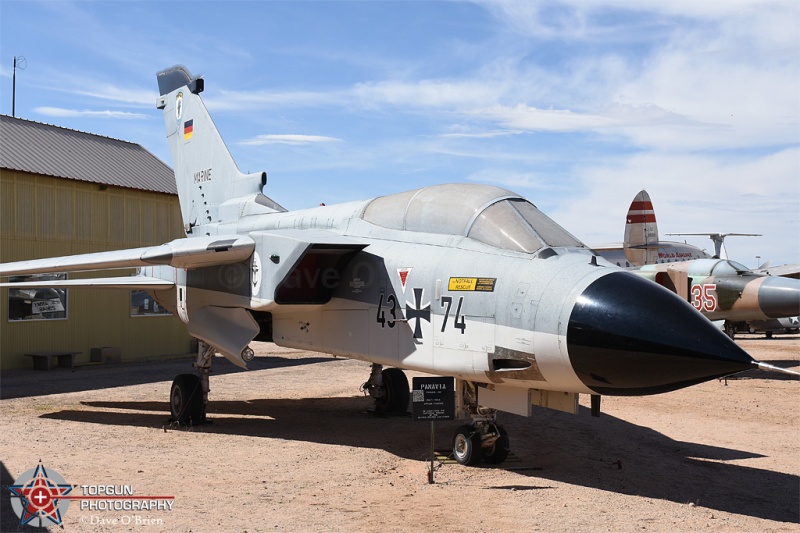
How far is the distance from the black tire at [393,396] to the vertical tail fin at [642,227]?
13.1 m

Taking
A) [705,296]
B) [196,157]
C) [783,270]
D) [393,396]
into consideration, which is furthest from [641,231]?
[196,157]

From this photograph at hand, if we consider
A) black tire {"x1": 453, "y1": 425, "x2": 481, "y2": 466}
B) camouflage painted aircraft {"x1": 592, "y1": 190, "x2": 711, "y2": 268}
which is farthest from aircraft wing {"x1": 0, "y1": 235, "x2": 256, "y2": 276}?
camouflage painted aircraft {"x1": 592, "y1": 190, "x2": 711, "y2": 268}

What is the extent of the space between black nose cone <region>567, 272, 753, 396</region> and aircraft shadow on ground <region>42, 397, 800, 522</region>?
1570 mm

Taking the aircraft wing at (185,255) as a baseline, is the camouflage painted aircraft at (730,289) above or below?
below

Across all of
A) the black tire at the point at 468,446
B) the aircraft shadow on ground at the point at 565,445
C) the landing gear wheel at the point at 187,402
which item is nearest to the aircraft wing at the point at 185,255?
the landing gear wheel at the point at 187,402

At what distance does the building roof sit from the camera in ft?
64.1

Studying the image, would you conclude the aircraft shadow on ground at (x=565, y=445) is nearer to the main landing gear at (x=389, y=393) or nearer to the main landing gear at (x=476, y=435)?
the main landing gear at (x=476, y=435)

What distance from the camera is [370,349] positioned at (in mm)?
8570

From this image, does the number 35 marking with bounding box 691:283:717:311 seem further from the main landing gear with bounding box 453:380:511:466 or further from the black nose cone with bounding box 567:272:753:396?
the black nose cone with bounding box 567:272:753:396

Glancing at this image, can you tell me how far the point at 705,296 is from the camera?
19.3 metres

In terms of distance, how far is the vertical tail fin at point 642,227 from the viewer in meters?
23.2

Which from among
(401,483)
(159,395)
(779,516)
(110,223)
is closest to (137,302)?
(110,223)

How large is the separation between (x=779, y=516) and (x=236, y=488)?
16.2ft

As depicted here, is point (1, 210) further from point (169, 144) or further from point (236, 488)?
point (236, 488)
